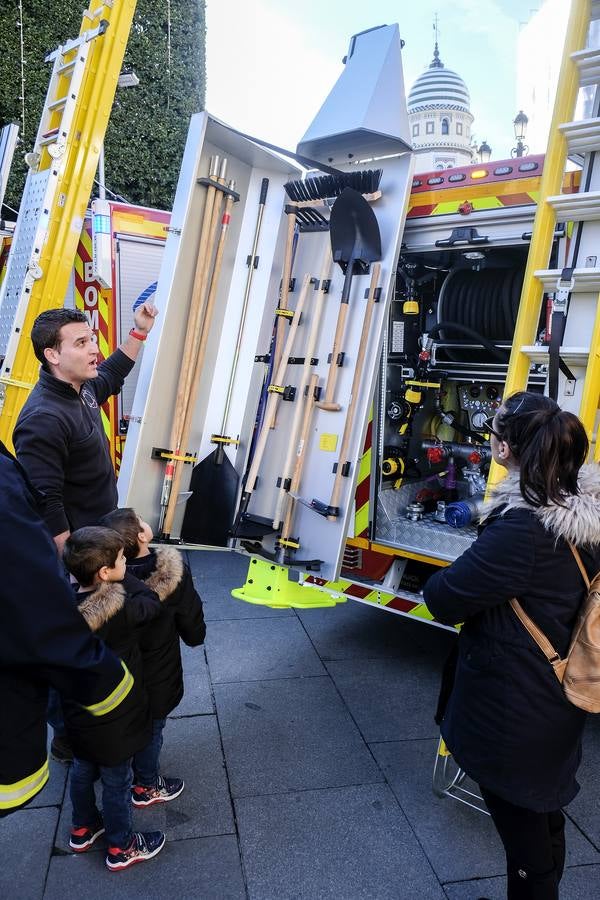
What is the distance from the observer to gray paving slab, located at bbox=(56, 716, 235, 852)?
2.48m

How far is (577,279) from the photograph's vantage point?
2566 millimetres

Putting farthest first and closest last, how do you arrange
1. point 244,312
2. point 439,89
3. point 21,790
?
point 439,89
point 244,312
point 21,790

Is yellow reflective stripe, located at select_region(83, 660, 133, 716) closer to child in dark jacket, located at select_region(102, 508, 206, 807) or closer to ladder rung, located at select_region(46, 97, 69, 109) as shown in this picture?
child in dark jacket, located at select_region(102, 508, 206, 807)

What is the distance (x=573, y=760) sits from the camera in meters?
1.83

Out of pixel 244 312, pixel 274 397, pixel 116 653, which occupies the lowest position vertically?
pixel 116 653

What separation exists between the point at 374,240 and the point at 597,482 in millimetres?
1840

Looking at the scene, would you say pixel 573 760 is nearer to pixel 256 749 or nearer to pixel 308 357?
pixel 256 749

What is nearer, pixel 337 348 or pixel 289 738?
pixel 289 738

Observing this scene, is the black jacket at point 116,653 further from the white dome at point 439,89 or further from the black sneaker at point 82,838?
the white dome at point 439,89

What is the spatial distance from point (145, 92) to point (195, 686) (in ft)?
35.1

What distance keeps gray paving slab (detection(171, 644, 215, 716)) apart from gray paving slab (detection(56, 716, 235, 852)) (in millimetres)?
80

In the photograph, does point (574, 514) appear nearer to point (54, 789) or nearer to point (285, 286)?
point (285, 286)

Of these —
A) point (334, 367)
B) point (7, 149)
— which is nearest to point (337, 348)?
point (334, 367)

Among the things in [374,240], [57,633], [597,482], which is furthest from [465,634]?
[374,240]
